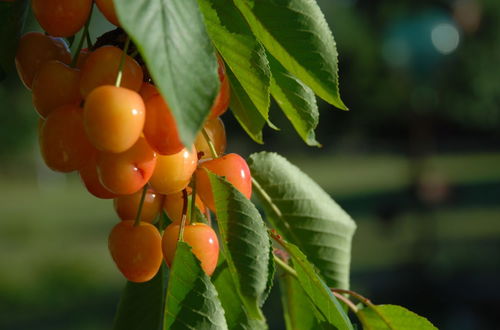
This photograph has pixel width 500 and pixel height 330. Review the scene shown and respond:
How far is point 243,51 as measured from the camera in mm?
454

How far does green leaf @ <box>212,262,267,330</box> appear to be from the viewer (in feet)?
1.77

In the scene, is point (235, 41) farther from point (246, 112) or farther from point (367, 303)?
point (367, 303)

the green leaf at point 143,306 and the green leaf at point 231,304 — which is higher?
the green leaf at point 231,304

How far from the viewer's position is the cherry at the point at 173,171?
0.44 m

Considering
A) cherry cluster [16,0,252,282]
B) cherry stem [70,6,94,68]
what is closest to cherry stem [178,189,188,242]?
cherry cluster [16,0,252,282]

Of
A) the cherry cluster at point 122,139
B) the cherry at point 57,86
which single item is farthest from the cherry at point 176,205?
the cherry at point 57,86

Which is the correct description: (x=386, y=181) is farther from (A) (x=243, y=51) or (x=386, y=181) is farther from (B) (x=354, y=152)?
(A) (x=243, y=51)

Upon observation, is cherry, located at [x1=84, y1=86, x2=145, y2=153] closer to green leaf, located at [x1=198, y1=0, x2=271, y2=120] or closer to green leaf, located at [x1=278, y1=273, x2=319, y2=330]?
green leaf, located at [x1=198, y1=0, x2=271, y2=120]

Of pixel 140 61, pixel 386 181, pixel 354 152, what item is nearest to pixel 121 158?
pixel 140 61

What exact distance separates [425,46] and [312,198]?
20.3 feet

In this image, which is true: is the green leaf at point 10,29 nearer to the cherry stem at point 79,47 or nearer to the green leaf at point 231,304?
the cherry stem at point 79,47

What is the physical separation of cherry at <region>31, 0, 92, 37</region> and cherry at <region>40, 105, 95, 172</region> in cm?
5

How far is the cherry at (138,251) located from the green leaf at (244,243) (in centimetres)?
5

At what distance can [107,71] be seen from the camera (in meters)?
0.41
